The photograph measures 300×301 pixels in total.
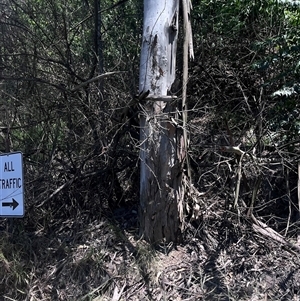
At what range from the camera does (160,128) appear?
608 centimetres

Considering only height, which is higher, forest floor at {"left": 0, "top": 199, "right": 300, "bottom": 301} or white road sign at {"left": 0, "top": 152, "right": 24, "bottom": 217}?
white road sign at {"left": 0, "top": 152, "right": 24, "bottom": 217}

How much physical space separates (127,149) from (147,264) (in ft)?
5.77

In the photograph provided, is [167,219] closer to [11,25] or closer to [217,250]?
[217,250]

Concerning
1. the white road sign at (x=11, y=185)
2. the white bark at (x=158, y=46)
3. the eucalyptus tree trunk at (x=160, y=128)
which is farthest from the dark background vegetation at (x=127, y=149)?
the white road sign at (x=11, y=185)

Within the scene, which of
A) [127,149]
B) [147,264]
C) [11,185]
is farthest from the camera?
[127,149]

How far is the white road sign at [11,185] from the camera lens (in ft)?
→ 16.7

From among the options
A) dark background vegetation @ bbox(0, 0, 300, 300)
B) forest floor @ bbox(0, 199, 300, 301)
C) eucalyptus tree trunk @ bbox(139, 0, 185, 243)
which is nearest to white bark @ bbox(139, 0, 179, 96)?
eucalyptus tree trunk @ bbox(139, 0, 185, 243)

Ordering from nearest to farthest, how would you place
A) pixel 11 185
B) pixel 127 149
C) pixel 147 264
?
pixel 11 185 < pixel 147 264 < pixel 127 149

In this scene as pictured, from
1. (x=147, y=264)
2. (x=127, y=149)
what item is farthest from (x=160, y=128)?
(x=147, y=264)

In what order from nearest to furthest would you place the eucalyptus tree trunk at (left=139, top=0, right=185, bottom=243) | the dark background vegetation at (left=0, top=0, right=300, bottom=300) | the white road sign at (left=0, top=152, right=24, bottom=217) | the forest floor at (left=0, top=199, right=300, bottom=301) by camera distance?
the white road sign at (left=0, top=152, right=24, bottom=217), the forest floor at (left=0, top=199, right=300, bottom=301), the dark background vegetation at (left=0, top=0, right=300, bottom=300), the eucalyptus tree trunk at (left=139, top=0, right=185, bottom=243)

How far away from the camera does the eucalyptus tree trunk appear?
6.09 meters

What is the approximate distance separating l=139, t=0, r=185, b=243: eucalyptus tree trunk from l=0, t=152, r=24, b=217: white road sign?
151 cm

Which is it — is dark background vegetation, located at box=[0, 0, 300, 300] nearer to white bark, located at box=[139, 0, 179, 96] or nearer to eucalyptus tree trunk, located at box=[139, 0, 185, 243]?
eucalyptus tree trunk, located at box=[139, 0, 185, 243]

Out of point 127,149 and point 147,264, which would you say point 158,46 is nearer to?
point 127,149
